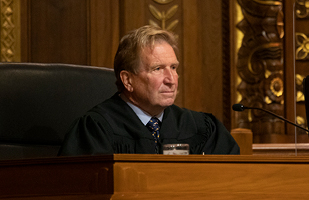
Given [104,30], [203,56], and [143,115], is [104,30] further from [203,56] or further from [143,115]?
[143,115]

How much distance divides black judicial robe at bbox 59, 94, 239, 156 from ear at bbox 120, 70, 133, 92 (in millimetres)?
66

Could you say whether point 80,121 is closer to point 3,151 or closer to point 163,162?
point 3,151

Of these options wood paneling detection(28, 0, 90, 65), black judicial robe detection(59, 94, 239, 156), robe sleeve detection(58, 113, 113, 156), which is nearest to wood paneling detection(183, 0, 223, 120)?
wood paneling detection(28, 0, 90, 65)

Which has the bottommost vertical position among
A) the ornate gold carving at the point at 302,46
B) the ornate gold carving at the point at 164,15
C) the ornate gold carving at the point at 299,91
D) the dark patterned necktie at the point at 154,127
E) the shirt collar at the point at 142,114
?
the dark patterned necktie at the point at 154,127

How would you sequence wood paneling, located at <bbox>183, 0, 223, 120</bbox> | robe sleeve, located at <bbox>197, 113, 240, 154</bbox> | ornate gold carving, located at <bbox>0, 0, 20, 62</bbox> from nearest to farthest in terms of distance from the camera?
robe sleeve, located at <bbox>197, 113, 240, 154</bbox> → ornate gold carving, located at <bbox>0, 0, 20, 62</bbox> → wood paneling, located at <bbox>183, 0, 223, 120</bbox>

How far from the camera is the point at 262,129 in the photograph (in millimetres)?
3158

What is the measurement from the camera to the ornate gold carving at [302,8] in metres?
3.26

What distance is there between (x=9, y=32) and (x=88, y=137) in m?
1.58

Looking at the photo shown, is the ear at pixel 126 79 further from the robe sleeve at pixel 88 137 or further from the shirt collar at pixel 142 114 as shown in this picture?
the robe sleeve at pixel 88 137

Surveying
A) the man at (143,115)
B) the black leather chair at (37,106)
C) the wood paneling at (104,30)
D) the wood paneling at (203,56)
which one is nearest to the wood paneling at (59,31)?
the wood paneling at (104,30)

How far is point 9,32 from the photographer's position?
317 centimetres

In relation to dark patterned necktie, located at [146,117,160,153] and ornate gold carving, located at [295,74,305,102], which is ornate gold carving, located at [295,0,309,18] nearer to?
ornate gold carving, located at [295,74,305,102]

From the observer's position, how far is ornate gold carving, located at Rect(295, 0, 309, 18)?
3256mm

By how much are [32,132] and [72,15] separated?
1353mm
